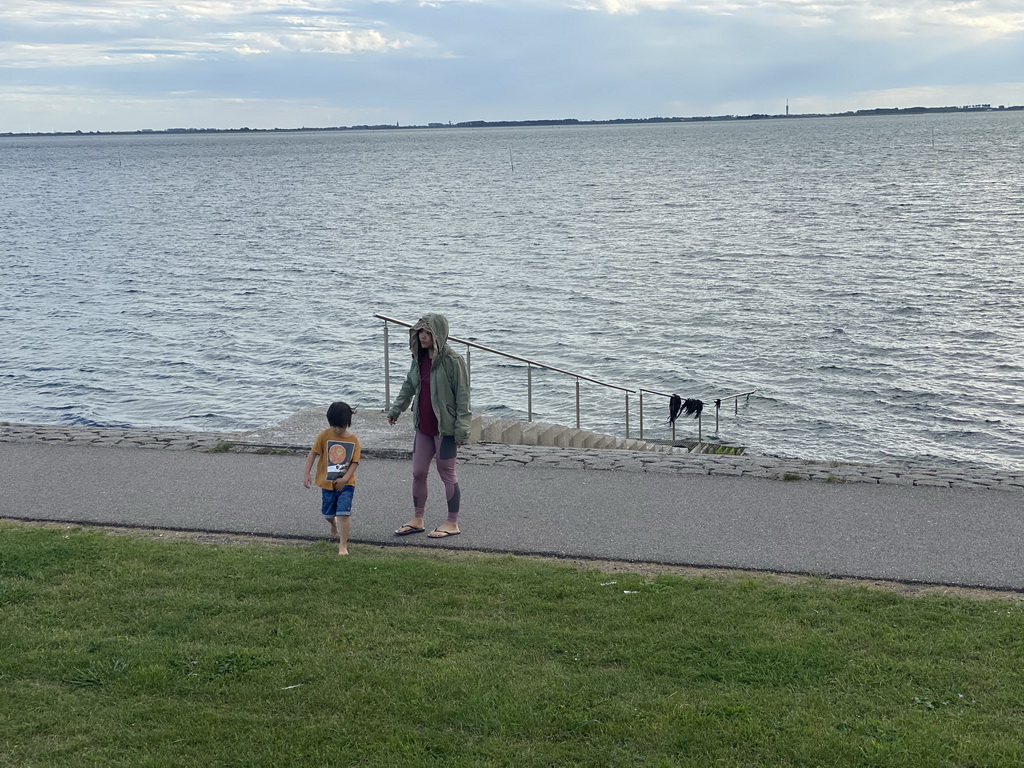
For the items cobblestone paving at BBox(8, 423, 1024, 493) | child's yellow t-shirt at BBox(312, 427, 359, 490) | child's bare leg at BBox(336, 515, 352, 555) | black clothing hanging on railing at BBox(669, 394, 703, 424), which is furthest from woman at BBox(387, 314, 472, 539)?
black clothing hanging on railing at BBox(669, 394, 703, 424)

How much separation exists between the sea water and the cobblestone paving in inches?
122

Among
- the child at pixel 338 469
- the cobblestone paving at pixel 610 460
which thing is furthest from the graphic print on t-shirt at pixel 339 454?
the cobblestone paving at pixel 610 460

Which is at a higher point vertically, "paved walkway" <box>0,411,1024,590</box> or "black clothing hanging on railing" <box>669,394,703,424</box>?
"paved walkway" <box>0,411,1024,590</box>

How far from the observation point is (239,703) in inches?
197

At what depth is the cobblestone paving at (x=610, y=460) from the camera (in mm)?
9164

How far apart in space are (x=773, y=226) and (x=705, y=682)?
53884 millimetres

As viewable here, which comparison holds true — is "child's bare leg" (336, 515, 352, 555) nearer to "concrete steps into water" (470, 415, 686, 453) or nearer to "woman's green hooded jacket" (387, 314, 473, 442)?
"woman's green hooded jacket" (387, 314, 473, 442)

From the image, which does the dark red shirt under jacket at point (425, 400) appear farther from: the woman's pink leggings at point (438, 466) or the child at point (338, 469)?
the child at point (338, 469)

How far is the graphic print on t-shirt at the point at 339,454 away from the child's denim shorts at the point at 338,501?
6.0 inches

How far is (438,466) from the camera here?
783 cm

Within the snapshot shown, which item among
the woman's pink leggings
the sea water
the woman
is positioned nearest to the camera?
the woman

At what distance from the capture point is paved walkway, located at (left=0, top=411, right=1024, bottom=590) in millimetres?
7379

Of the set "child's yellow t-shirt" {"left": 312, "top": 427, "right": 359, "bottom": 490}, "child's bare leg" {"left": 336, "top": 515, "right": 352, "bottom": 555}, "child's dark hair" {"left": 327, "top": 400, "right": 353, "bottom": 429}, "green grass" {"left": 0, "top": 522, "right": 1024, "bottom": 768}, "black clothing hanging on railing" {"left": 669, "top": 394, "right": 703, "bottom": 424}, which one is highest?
"child's dark hair" {"left": 327, "top": 400, "right": 353, "bottom": 429}

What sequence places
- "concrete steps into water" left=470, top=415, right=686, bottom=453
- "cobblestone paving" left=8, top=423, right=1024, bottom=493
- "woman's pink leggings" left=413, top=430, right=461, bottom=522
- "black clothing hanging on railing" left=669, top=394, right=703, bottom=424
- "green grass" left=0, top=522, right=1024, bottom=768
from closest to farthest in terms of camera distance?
"green grass" left=0, top=522, right=1024, bottom=768 → "woman's pink leggings" left=413, top=430, right=461, bottom=522 → "cobblestone paving" left=8, top=423, right=1024, bottom=493 → "concrete steps into water" left=470, top=415, right=686, bottom=453 → "black clothing hanging on railing" left=669, top=394, right=703, bottom=424
